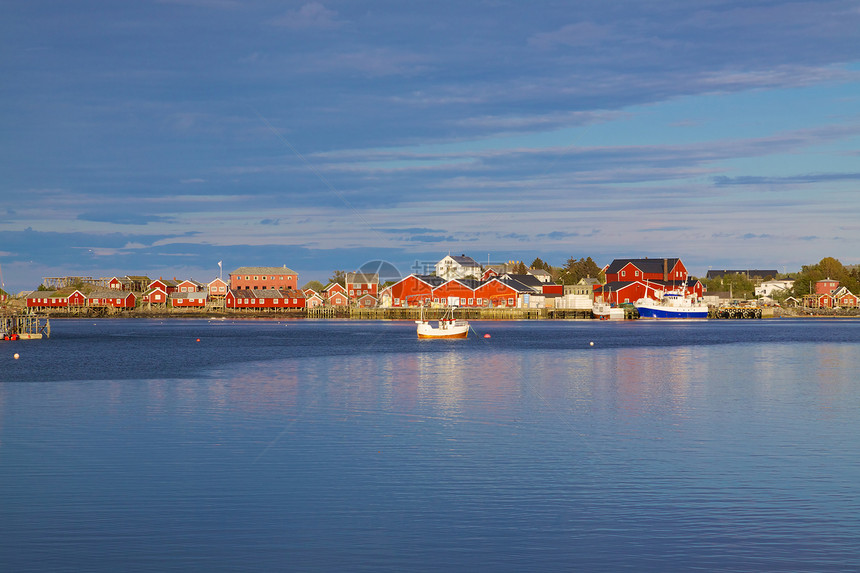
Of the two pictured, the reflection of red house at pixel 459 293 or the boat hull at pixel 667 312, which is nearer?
the reflection of red house at pixel 459 293

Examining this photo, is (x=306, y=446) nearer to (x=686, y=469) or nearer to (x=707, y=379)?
(x=686, y=469)

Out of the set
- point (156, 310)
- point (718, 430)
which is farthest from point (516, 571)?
point (156, 310)

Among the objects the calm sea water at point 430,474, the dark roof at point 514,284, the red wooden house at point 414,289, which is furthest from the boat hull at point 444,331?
the dark roof at point 514,284

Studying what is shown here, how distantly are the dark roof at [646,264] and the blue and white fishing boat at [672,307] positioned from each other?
473 centimetres

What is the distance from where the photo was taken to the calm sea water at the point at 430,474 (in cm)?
1465

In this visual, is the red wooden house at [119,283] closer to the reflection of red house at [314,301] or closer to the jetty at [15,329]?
the reflection of red house at [314,301]

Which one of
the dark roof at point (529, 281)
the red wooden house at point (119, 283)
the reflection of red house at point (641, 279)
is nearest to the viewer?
the reflection of red house at point (641, 279)

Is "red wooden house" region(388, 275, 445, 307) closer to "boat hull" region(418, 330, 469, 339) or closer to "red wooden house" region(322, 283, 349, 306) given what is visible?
"red wooden house" region(322, 283, 349, 306)

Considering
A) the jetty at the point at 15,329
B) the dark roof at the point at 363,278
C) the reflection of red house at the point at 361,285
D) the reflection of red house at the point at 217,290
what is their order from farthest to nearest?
the reflection of red house at the point at 217,290 → the dark roof at the point at 363,278 → the reflection of red house at the point at 361,285 → the jetty at the point at 15,329

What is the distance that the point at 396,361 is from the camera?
60406mm

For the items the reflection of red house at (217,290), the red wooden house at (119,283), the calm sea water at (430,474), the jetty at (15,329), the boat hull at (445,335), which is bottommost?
the calm sea water at (430,474)

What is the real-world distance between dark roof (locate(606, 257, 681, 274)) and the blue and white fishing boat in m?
4.73

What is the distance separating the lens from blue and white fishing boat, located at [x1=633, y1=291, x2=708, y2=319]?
16062 cm

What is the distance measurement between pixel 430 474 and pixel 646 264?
5969 inches
